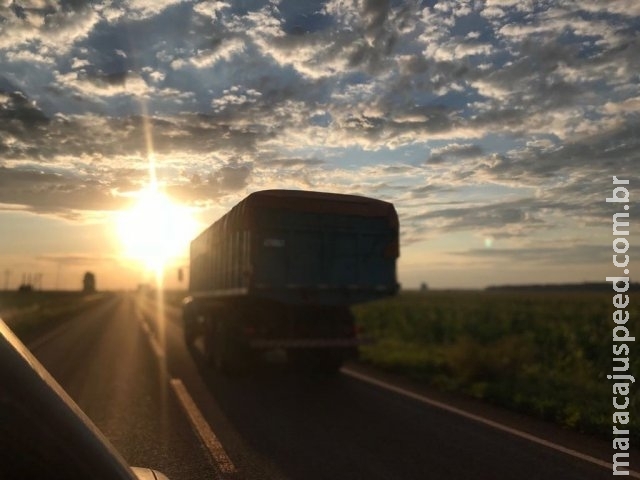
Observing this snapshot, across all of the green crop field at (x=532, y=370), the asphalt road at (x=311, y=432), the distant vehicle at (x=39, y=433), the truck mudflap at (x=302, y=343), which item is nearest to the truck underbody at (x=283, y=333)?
the truck mudflap at (x=302, y=343)

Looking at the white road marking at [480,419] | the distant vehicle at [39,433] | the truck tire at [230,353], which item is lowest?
the white road marking at [480,419]

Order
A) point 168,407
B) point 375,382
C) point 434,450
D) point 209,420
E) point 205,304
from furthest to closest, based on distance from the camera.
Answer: point 205,304
point 375,382
point 168,407
point 209,420
point 434,450

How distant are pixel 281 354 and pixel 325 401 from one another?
8393 millimetres

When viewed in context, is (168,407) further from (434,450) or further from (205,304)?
(205,304)

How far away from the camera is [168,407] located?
31.2 feet

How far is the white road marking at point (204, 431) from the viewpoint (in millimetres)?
6305

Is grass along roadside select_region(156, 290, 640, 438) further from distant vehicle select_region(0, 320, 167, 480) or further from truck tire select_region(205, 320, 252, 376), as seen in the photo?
distant vehicle select_region(0, 320, 167, 480)

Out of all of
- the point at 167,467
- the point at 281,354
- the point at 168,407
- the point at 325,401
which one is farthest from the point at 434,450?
the point at 281,354

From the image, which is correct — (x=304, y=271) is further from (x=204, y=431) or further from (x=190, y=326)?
(x=190, y=326)

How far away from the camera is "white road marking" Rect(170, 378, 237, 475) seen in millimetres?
6305

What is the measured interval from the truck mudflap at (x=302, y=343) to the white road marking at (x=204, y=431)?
5.23 feet

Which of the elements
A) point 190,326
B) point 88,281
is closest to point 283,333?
point 190,326

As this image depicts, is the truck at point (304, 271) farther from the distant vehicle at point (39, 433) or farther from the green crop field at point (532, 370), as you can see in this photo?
the distant vehicle at point (39, 433)

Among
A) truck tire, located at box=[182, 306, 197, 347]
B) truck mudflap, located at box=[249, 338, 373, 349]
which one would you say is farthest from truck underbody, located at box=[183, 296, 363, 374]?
truck tire, located at box=[182, 306, 197, 347]
